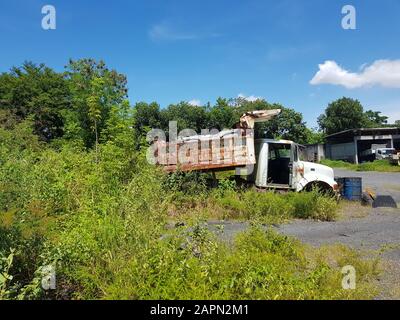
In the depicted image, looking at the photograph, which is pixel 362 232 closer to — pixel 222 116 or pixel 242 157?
pixel 242 157

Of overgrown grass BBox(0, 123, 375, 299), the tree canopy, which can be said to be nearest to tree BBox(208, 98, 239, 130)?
the tree canopy

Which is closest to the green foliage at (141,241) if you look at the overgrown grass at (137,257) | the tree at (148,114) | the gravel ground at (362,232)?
the overgrown grass at (137,257)

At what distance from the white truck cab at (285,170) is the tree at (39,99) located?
19540mm

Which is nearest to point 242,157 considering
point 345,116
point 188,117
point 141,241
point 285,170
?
point 285,170

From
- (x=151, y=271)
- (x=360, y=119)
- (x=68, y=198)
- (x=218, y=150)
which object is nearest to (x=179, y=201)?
(x=218, y=150)

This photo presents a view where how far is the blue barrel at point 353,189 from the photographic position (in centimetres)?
1141

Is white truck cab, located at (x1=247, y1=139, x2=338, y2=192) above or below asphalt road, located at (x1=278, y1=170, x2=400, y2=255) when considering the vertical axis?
above

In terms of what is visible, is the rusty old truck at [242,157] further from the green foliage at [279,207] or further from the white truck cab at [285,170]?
the green foliage at [279,207]

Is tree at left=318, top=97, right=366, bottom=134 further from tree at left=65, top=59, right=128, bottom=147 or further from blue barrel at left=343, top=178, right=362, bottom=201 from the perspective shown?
blue barrel at left=343, top=178, right=362, bottom=201

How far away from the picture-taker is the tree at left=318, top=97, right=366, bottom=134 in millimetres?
48625

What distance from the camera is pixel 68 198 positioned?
7105mm

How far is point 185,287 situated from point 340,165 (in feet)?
113

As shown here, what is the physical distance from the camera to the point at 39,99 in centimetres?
2647
